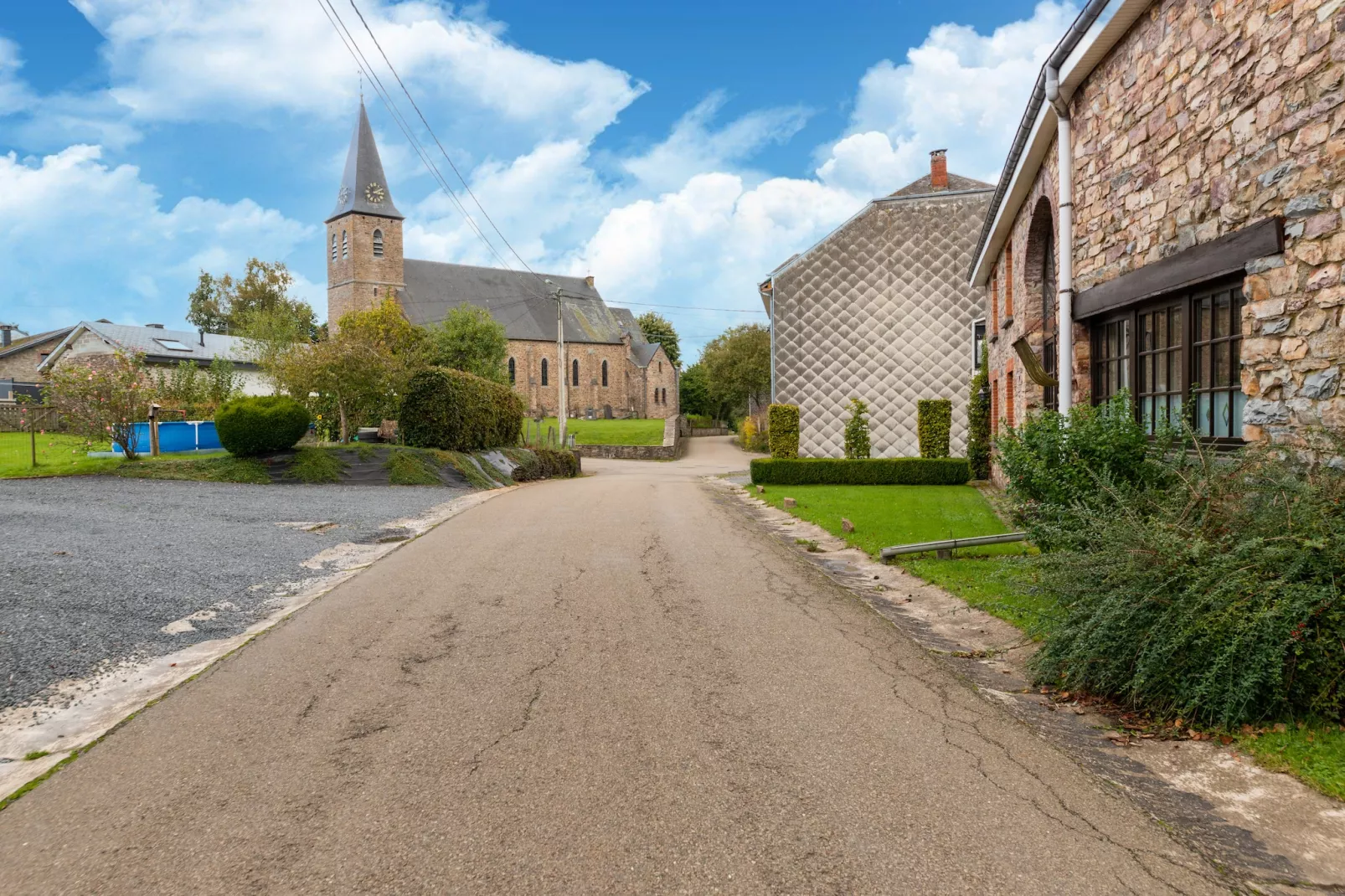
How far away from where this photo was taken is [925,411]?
2066 centimetres

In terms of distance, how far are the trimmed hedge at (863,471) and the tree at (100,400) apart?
13659 mm

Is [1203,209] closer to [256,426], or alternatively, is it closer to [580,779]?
[580,779]

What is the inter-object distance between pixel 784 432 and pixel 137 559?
15295 millimetres

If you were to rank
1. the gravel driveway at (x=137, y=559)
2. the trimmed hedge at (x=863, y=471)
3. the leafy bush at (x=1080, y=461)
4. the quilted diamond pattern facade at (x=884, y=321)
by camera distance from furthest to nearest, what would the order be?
1. the quilted diamond pattern facade at (x=884, y=321)
2. the trimmed hedge at (x=863, y=471)
3. the leafy bush at (x=1080, y=461)
4. the gravel driveway at (x=137, y=559)

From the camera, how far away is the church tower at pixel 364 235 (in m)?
59.9

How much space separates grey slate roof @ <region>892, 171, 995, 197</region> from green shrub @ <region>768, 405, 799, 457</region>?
25.5ft

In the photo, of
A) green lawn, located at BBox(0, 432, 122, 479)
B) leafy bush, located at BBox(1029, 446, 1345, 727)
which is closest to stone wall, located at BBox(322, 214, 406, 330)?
green lawn, located at BBox(0, 432, 122, 479)

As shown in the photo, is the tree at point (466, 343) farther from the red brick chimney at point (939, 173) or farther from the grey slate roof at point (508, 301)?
the red brick chimney at point (939, 173)

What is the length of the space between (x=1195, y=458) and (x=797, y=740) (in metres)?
3.62

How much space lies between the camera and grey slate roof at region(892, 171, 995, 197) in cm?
2448

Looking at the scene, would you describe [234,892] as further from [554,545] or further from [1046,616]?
[554,545]

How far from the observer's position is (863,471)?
19219 millimetres

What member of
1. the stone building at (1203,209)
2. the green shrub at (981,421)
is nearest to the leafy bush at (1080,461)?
the stone building at (1203,209)

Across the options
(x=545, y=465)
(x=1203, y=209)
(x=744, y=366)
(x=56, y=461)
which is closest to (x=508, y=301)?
(x=744, y=366)
